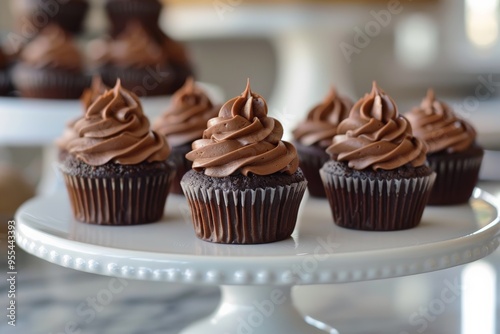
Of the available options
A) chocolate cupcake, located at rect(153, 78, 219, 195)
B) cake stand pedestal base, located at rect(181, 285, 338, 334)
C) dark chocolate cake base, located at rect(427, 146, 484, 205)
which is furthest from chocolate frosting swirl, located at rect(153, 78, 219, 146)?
dark chocolate cake base, located at rect(427, 146, 484, 205)

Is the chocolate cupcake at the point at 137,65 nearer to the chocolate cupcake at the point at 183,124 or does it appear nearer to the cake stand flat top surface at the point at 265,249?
the chocolate cupcake at the point at 183,124

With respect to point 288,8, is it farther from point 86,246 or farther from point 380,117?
point 86,246

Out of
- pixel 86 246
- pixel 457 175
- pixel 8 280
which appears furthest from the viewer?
pixel 8 280

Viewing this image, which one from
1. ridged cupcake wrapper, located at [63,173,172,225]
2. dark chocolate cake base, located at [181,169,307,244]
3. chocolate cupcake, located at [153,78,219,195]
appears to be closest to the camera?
dark chocolate cake base, located at [181,169,307,244]

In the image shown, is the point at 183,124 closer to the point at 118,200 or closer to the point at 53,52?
the point at 118,200

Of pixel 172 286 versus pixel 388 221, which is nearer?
pixel 388 221

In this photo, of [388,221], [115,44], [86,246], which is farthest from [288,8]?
[86,246]

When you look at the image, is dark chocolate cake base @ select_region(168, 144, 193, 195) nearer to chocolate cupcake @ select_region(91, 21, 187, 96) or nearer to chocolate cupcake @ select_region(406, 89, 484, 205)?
chocolate cupcake @ select_region(406, 89, 484, 205)
